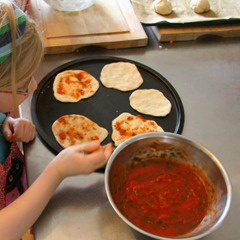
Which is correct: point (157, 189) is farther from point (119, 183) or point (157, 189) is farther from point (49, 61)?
point (49, 61)

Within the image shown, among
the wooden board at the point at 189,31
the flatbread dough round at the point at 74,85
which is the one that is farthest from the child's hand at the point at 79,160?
the wooden board at the point at 189,31

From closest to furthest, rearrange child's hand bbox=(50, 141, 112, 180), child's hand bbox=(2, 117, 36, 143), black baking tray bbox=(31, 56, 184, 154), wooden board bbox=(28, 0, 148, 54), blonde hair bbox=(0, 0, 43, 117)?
blonde hair bbox=(0, 0, 43, 117)
child's hand bbox=(50, 141, 112, 180)
child's hand bbox=(2, 117, 36, 143)
black baking tray bbox=(31, 56, 184, 154)
wooden board bbox=(28, 0, 148, 54)

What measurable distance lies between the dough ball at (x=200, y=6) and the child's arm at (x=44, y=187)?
153 cm

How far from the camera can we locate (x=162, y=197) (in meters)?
0.90

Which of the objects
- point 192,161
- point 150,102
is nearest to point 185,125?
point 150,102

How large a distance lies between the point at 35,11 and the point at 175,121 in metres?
1.40

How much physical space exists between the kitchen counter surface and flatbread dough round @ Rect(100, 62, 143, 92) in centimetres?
16

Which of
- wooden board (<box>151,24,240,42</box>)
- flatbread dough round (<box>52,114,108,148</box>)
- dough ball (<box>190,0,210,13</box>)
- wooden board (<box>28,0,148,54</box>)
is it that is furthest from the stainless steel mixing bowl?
dough ball (<box>190,0,210,13</box>)

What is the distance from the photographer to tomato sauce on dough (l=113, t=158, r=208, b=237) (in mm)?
839

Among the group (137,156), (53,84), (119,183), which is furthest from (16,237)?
(53,84)

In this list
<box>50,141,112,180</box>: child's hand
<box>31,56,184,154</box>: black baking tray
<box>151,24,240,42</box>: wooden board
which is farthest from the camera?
<box>151,24,240,42</box>: wooden board

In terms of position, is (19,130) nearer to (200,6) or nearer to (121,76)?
(121,76)

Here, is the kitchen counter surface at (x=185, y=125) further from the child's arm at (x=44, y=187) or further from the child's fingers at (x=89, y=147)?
the child's fingers at (x=89, y=147)

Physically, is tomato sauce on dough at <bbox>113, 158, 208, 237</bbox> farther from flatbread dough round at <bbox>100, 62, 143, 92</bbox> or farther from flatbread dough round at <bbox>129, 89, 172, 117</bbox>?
flatbread dough round at <bbox>100, 62, 143, 92</bbox>
